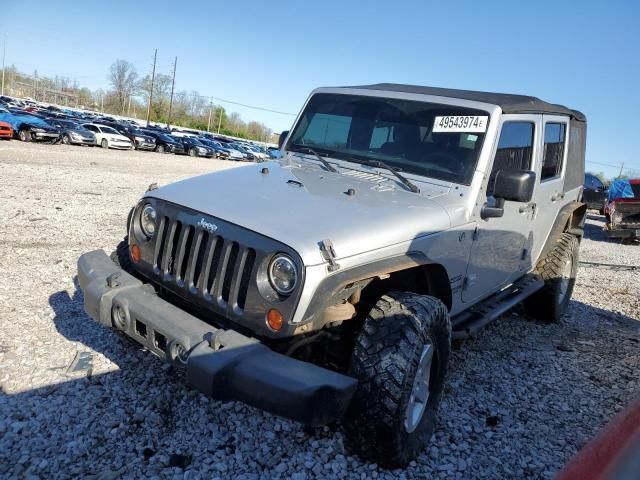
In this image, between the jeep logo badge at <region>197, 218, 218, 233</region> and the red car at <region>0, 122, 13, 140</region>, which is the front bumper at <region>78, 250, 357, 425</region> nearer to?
the jeep logo badge at <region>197, 218, 218, 233</region>

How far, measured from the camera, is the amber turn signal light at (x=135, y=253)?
3.21 metres

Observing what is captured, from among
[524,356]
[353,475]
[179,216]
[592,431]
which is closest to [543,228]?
[524,356]

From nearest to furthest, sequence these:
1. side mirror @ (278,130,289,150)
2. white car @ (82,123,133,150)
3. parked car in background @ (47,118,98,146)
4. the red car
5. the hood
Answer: the hood < side mirror @ (278,130,289,150) < the red car < parked car in background @ (47,118,98,146) < white car @ (82,123,133,150)

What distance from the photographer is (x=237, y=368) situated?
7.41ft

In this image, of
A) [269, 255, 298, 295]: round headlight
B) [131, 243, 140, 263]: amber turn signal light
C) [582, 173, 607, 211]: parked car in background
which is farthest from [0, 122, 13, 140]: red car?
[269, 255, 298, 295]: round headlight

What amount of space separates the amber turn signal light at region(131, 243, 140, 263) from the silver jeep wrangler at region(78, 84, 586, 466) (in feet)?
0.12

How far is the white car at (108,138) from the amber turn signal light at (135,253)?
27.5 meters

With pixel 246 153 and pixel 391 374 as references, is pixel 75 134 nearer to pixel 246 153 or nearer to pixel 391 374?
pixel 246 153

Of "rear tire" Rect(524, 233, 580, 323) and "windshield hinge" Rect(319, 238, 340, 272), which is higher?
"windshield hinge" Rect(319, 238, 340, 272)

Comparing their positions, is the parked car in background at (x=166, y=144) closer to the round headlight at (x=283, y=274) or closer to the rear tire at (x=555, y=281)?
the rear tire at (x=555, y=281)

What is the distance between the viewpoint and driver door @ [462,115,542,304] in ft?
12.0

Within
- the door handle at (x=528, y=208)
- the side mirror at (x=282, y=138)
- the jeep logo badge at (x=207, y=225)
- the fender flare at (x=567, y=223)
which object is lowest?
the jeep logo badge at (x=207, y=225)

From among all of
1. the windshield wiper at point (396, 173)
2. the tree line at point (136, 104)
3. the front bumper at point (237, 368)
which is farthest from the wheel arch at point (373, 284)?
the tree line at point (136, 104)

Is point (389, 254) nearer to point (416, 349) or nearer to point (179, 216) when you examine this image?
point (416, 349)
